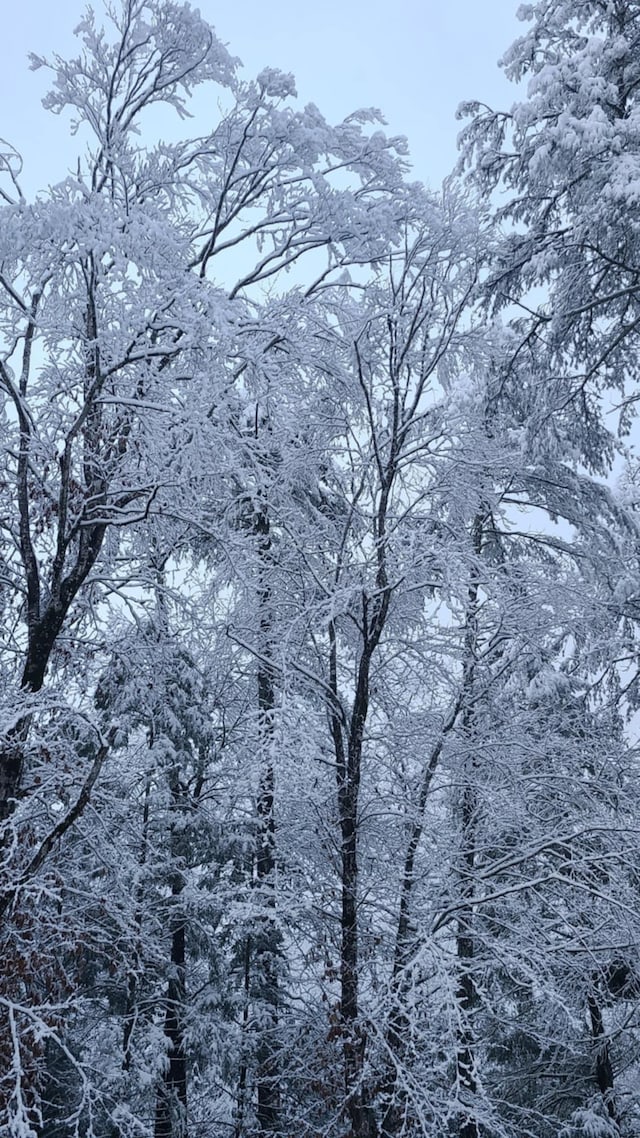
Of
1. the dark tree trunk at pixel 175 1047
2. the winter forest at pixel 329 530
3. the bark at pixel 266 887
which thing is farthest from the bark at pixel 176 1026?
the winter forest at pixel 329 530

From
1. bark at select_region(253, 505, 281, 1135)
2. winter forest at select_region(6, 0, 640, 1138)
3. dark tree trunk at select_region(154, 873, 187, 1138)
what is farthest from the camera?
dark tree trunk at select_region(154, 873, 187, 1138)

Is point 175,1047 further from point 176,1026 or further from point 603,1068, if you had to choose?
point 603,1068

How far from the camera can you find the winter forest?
6297 millimetres

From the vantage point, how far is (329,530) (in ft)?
26.1

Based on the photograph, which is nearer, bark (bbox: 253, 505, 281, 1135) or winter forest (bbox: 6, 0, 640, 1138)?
winter forest (bbox: 6, 0, 640, 1138)

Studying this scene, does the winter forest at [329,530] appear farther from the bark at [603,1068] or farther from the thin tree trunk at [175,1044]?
the thin tree trunk at [175,1044]

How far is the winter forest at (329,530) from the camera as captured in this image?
630 cm

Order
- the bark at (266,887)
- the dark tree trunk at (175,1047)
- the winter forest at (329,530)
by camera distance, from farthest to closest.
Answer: the dark tree trunk at (175,1047), the bark at (266,887), the winter forest at (329,530)

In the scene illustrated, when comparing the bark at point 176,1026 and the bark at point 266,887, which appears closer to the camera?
the bark at point 266,887

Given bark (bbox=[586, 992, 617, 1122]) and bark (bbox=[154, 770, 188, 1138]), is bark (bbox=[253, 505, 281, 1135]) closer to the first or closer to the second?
bark (bbox=[154, 770, 188, 1138])

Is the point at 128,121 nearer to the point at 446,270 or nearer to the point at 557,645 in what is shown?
the point at 446,270

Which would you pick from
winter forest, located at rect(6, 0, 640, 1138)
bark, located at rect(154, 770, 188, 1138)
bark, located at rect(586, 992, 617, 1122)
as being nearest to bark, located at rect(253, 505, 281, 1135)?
winter forest, located at rect(6, 0, 640, 1138)

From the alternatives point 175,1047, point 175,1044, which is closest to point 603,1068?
point 175,1047

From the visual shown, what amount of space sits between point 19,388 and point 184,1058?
883 cm
